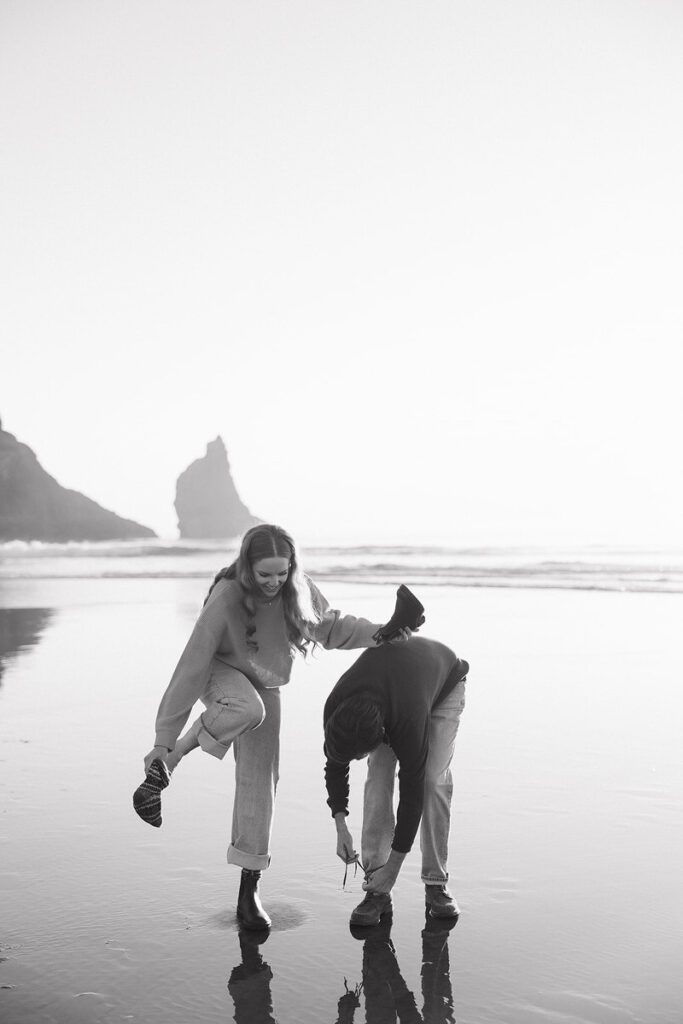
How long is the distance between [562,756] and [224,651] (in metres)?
2.93

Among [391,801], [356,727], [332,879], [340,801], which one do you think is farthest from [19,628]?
[356,727]

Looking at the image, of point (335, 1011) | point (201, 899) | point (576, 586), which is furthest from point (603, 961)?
point (576, 586)

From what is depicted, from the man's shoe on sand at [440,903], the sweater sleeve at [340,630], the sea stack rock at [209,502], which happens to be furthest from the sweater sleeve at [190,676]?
the sea stack rock at [209,502]

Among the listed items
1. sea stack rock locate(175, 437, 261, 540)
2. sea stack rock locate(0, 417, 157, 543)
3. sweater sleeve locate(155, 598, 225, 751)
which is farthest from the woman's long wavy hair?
sea stack rock locate(175, 437, 261, 540)

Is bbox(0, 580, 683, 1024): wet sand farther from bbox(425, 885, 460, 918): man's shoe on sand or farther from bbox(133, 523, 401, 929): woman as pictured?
bbox(133, 523, 401, 929): woman

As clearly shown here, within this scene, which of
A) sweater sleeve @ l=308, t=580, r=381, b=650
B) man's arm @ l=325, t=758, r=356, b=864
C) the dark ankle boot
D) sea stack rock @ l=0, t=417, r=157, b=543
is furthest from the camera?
sea stack rock @ l=0, t=417, r=157, b=543

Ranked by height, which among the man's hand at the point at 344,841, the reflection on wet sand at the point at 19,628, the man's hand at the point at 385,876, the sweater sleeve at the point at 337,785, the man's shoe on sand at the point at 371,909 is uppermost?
the sweater sleeve at the point at 337,785

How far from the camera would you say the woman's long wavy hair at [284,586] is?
3730 millimetres

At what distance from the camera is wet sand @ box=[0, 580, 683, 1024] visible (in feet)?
9.59

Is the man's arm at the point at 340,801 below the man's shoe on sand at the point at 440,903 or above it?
above

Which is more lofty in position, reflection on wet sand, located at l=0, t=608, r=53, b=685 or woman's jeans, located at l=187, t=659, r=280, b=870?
woman's jeans, located at l=187, t=659, r=280, b=870

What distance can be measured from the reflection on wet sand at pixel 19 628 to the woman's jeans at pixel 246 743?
→ 18.7ft

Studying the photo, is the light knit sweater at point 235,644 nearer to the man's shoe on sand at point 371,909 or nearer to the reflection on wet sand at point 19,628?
the man's shoe on sand at point 371,909

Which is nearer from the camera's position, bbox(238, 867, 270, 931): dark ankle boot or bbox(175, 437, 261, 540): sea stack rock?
bbox(238, 867, 270, 931): dark ankle boot
